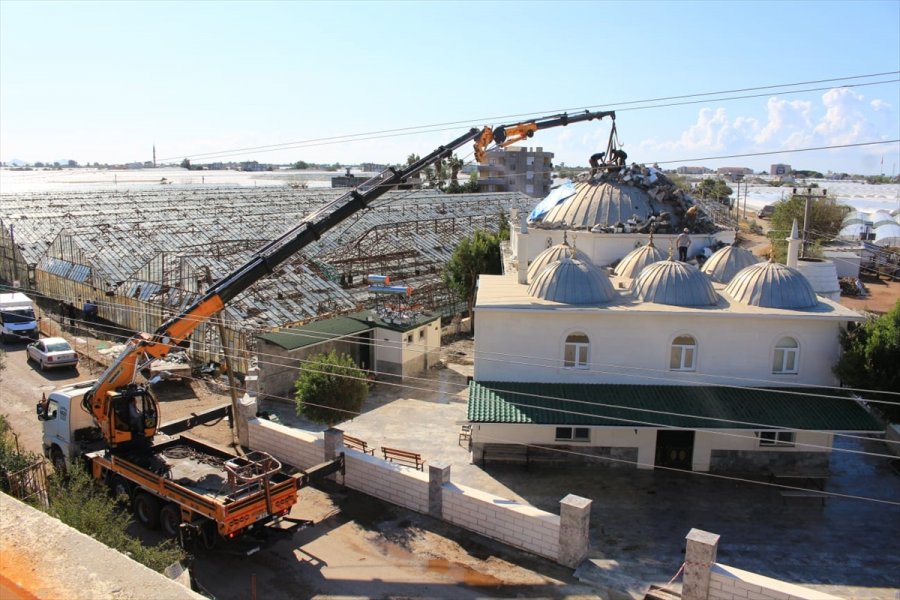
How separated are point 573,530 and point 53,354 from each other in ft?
83.8

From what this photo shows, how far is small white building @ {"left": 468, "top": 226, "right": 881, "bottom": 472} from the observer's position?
71.2 ft

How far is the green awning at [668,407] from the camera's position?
2014 centimetres

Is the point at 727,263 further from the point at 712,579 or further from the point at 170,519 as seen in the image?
the point at 170,519

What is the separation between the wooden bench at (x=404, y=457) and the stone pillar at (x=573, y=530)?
552cm

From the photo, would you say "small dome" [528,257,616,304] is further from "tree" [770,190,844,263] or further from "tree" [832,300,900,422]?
"tree" [770,190,844,263]

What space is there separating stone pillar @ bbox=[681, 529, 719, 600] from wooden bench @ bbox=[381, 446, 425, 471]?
8.58 m

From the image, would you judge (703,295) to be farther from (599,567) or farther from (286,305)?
(286,305)

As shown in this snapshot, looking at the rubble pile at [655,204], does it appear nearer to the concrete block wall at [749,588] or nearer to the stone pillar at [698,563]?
the stone pillar at [698,563]

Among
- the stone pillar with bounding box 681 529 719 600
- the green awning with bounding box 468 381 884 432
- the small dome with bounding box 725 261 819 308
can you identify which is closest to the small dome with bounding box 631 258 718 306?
the small dome with bounding box 725 261 819 308

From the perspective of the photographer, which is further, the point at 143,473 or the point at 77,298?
the point at 77,298

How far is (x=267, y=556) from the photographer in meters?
16.5

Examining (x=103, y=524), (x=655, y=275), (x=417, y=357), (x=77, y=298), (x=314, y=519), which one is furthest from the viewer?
(x=77, y=298)

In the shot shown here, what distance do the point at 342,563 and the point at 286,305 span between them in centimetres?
1856

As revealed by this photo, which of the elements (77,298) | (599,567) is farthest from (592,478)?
(77,298)
